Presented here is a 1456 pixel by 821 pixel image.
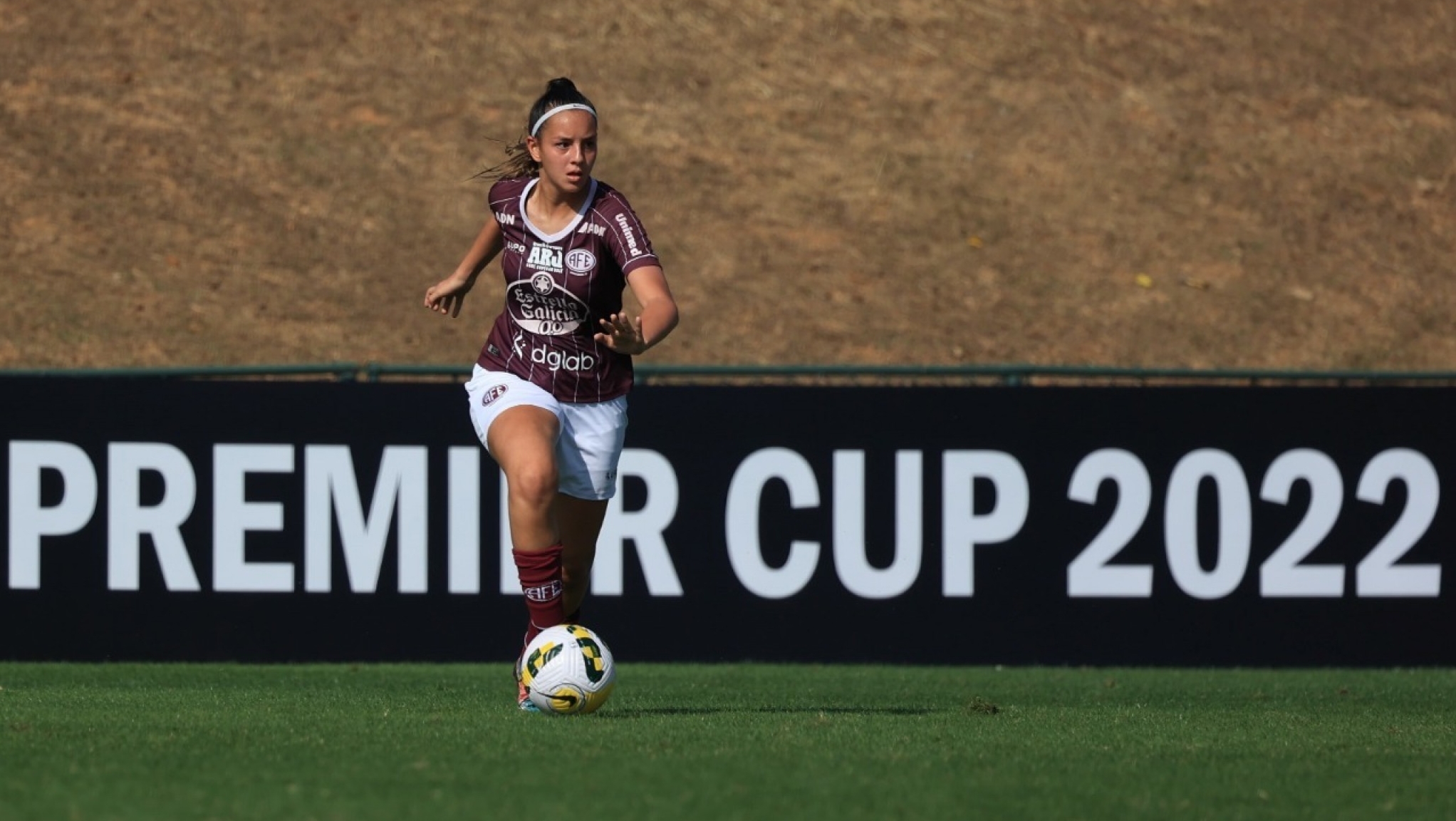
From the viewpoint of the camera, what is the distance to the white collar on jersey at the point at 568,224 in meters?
7.53

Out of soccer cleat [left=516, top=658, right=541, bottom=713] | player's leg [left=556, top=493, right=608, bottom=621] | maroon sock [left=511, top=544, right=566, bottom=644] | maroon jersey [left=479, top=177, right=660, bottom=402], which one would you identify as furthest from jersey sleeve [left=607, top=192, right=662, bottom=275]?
soccer cleat [left=516, top=658, right=541, bottom=713]

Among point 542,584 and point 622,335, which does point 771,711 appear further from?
point 622,335

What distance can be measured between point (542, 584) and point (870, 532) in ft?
14.8

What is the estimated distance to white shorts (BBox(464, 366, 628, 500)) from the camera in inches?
298

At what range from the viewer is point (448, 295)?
8.11 metres

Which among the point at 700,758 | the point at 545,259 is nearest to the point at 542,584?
the point at 545,259

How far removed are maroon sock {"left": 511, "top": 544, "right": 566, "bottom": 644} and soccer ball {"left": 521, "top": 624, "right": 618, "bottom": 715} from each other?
5.2 inches

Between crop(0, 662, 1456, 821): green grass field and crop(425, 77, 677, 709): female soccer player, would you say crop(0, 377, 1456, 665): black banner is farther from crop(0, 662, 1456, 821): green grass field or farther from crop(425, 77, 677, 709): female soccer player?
crop(425, 77, 677, 709): female soccer player

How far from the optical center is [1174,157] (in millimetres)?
20438

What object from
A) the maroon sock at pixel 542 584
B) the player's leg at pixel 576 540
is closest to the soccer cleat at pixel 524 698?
the maroon sock at pixel 542 584

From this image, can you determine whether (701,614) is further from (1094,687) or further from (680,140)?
(680,140)

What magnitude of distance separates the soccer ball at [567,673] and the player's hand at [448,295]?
1.55 meters

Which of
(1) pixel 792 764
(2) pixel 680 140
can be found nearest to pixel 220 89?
(2) pixel 680 140

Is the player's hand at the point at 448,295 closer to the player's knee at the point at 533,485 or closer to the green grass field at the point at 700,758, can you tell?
the player's knee at the point at 533,485
